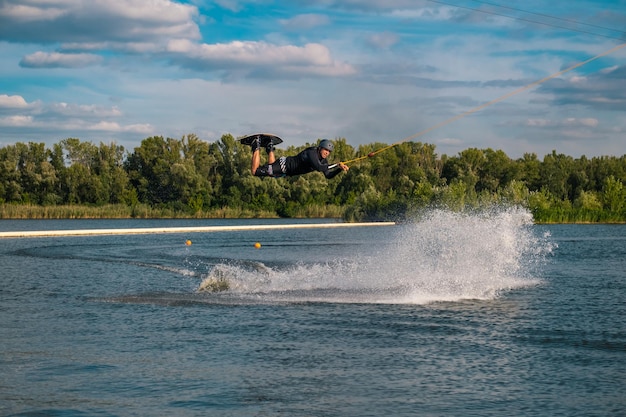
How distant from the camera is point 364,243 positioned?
38188mm

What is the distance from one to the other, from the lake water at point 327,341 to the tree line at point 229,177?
5445cm

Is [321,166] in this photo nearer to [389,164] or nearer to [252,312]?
[252,312]

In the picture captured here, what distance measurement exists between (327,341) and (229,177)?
78.0 metres

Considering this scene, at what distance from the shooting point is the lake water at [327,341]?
26.1ft

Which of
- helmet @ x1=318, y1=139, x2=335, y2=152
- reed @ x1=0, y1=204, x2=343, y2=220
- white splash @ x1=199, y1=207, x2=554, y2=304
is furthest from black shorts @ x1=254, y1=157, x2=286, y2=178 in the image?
reed @ x1=0, y1=204, x2=343, y2=220

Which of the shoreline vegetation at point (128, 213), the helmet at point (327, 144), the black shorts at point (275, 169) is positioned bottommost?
the shoreline vegetation at point (128, 213)

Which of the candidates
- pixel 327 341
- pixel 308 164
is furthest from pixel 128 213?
pixel 327 341

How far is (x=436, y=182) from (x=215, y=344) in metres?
77.1

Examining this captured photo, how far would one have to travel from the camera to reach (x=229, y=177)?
290 ft

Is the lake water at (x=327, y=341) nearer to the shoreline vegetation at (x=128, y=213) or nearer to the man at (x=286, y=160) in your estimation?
the man at (x=286, y=160)

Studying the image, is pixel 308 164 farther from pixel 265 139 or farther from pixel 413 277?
pixel 413 277

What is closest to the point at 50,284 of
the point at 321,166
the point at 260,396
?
the point at 321,166

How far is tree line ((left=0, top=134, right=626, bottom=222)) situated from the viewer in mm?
83312

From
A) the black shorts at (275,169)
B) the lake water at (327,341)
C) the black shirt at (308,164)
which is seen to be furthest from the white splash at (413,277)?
the black shirt at (308,164)
